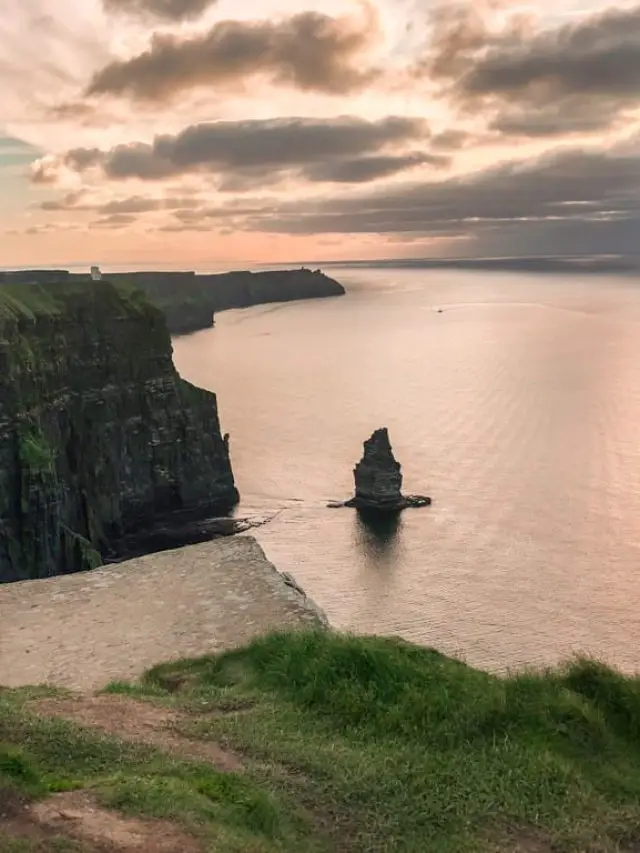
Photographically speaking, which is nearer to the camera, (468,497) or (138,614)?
(138,614)

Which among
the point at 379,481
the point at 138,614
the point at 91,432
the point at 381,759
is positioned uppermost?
the point at 381,759

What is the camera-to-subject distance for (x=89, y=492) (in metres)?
58.7

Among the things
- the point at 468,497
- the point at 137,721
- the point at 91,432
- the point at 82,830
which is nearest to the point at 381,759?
the point at 137,721

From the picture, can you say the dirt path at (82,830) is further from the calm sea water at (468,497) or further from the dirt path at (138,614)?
the calm sea water at (468,497)

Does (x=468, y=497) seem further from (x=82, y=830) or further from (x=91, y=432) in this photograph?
(x=82, y=830)

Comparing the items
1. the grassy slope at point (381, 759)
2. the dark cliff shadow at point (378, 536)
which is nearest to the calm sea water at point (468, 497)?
the dark cliff shadow at point (378, 536)

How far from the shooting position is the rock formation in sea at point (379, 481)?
210 feet

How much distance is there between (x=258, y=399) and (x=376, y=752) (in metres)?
102

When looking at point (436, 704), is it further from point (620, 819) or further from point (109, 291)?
point (109, 291)

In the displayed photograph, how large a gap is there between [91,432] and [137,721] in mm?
48054

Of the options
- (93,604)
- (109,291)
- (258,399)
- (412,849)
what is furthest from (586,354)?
(412,849)

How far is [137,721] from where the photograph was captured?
44.1 feet

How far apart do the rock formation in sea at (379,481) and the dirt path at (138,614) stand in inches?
1432

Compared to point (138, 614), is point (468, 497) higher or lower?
lower
